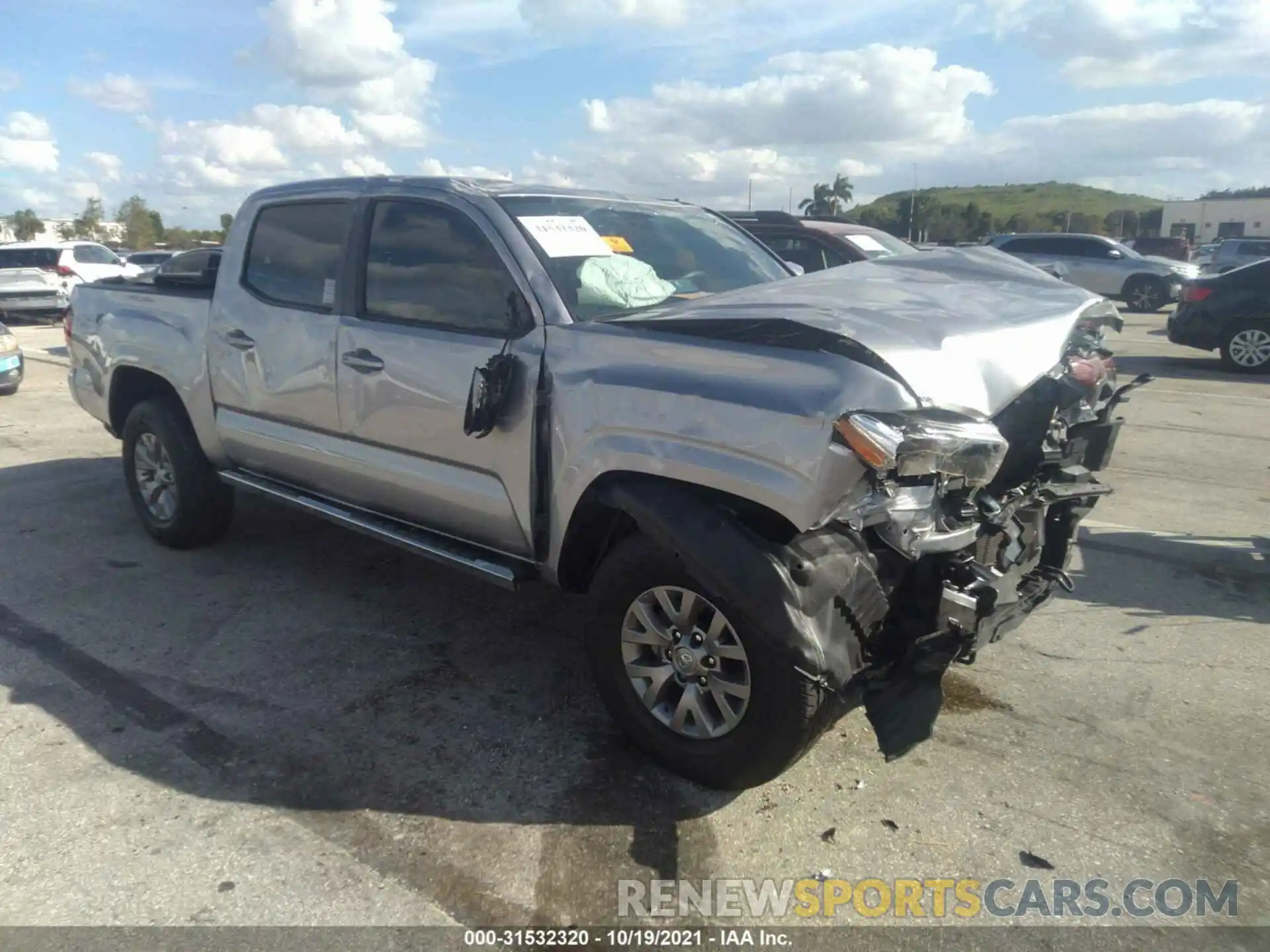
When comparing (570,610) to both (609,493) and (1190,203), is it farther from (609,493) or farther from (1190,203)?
(1190,203)

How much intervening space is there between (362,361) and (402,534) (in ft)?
2.47

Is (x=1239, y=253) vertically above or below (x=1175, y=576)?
above

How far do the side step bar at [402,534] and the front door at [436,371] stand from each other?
6 cm

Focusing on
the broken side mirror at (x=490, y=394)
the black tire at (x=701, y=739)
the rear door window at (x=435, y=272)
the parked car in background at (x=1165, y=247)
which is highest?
the rear door window at (x=435, y=272)

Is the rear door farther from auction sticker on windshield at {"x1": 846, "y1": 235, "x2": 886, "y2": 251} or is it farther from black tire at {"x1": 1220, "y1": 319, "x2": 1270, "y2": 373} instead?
black tire at {"x1": 1220, "y1": 319, "x2": 1270, "y2": 373}

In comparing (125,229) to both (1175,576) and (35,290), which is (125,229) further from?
(1175,576)

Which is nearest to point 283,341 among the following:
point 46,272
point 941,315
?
point 941,315

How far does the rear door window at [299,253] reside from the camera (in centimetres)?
445

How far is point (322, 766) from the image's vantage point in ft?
11.1

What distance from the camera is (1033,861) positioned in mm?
2883

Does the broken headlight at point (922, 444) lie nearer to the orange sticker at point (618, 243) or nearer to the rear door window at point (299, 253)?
the orange sticker at point (618, 243)

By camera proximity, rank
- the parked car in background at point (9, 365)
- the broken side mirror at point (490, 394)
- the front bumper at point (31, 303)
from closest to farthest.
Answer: the broken side mirror at point (490, 394) < the parked car in background at point (9, 365) < the front bumper at point (31, 303)

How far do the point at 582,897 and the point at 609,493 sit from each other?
3.99 feet

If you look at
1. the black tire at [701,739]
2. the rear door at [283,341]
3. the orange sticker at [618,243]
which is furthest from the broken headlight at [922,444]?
the rear door at [283,341]
